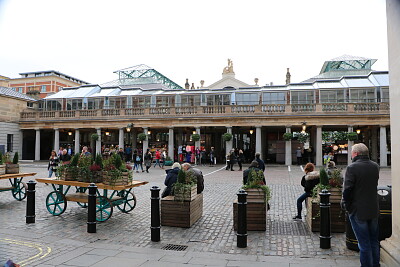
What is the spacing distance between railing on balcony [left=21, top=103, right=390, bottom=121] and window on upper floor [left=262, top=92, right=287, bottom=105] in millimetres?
3100

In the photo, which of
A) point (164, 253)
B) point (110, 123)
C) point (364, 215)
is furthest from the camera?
point (110, 123)

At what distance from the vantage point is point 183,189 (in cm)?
687

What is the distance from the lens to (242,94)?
32.7m

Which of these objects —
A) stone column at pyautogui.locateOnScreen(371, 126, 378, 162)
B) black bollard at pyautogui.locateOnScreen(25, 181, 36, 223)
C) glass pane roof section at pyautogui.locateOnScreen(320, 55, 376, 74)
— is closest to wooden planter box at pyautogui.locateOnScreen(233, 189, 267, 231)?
black bollard at pyautogui.locateOnScreen(25, 181, 36, 223)

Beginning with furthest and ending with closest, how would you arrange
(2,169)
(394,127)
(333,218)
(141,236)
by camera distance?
(2,169) < (333,218) < (141,236) < (394,127)

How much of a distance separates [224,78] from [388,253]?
48742 mm

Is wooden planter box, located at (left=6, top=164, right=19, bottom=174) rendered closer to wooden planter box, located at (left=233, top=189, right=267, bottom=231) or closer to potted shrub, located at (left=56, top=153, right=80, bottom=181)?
potted shrub, located at (left=56, top=153, right=80, bottom=181)

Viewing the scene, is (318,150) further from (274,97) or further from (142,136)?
(142,136)

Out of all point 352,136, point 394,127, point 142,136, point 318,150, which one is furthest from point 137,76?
point 394,127

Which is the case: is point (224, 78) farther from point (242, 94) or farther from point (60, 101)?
point (60, 101)

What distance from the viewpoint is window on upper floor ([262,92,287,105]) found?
31364mm

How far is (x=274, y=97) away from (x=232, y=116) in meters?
6.04

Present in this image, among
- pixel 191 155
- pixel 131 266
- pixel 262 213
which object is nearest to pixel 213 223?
pixel 262 213

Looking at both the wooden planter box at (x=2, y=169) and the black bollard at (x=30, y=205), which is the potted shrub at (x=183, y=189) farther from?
the wooden planter box at (x=2, y=169)
